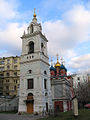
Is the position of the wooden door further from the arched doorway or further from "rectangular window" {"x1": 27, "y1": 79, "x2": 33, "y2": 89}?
"rectangular window" {"x1": 27, "y1": 79, "x2": 33, "y2": 89}

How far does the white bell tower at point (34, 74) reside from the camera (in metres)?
26.3

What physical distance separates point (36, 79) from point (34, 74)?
1.26 meters

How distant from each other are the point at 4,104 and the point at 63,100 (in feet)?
50.9

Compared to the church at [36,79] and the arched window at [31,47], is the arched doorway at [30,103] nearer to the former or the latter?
the church at [36,79]

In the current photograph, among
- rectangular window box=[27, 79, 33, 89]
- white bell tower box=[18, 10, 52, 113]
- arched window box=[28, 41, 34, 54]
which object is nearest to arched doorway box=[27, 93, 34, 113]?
white bell tower box=[18, 10, 52, 113]

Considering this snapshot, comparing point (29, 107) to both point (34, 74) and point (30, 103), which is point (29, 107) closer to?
point (30, 103)

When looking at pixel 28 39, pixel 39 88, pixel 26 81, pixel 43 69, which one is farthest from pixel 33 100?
pixel 28 39

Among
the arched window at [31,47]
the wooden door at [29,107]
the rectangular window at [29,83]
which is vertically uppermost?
the arched window at [31,47]

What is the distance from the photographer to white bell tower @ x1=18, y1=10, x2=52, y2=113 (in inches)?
1037

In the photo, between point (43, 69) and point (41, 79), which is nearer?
point (41, 79)

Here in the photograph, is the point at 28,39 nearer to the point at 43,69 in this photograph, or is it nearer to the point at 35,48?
the point at 35,48

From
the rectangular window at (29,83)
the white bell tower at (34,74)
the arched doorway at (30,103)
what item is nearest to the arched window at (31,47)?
the white bell tower at (34,74)

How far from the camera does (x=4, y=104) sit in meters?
34.0

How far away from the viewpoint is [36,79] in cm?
2734
